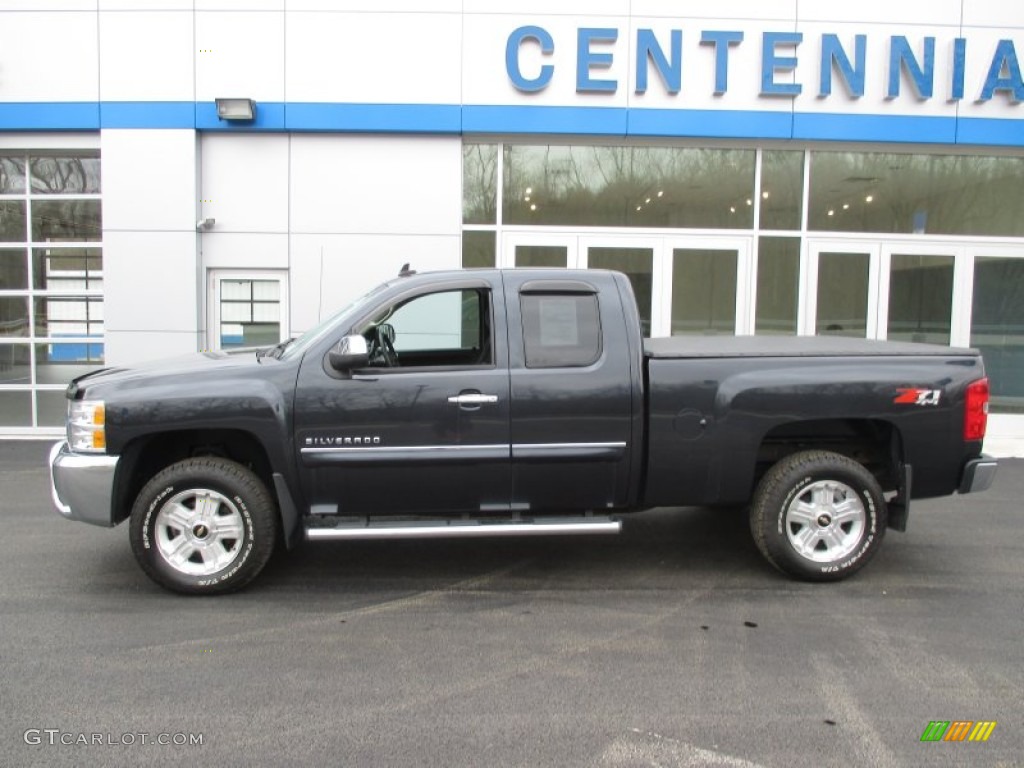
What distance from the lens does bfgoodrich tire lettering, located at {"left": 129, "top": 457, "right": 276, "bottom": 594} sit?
14.4 feet

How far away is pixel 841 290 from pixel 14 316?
11.7 metres

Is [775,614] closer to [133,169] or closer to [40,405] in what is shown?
[133,169]

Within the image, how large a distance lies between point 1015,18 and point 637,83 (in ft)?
16.9

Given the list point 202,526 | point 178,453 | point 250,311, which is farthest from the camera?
point 250,311

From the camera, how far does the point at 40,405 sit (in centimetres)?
1058

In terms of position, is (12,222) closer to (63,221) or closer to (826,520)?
(63,221)

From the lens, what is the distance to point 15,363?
10.6 meters

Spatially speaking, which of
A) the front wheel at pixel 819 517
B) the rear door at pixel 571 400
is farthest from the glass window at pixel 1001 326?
the rear door at pixel 571 400

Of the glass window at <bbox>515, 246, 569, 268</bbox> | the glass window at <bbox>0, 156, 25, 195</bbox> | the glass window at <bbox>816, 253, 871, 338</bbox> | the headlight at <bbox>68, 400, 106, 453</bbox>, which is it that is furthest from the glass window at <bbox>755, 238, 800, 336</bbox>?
the glass window at <bbox>0, 156, 25, 195</bbox>

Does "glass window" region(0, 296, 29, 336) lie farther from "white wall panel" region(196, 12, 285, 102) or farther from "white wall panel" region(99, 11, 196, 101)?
"white wall panel" region(196, 12, 285, 102)

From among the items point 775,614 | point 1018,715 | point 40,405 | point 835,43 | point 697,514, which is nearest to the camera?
point 1018,715

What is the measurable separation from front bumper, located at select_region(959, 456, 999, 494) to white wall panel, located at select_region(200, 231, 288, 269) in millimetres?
8278

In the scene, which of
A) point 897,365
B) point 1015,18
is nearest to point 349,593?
point 897,365

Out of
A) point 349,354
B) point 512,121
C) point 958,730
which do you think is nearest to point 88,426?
point 349,354
